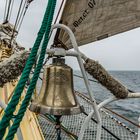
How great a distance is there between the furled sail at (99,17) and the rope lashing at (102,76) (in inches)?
18.2

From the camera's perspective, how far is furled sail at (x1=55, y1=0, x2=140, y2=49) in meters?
2.00

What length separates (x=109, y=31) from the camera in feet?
7.34

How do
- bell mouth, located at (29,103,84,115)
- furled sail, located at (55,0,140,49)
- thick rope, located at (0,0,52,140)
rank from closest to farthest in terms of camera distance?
thick rope, located at (0,0,52,140) < bell mouth, located at (29,103,84,115) < furled sail, located at (55,0,140,49)

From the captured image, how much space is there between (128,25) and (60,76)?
3.11ft

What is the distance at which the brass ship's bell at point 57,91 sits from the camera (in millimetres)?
1445

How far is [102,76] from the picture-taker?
1.69m

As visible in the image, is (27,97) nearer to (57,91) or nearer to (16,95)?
(16,95)

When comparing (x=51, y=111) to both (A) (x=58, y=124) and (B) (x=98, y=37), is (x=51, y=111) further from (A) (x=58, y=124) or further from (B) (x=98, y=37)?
(B) (x=98, y=37)

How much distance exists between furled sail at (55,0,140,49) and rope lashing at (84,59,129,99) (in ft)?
1.51

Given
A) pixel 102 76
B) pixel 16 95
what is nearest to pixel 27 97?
pixel 16 95

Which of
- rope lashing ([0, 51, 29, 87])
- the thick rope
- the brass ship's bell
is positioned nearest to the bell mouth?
the brass ship's bell

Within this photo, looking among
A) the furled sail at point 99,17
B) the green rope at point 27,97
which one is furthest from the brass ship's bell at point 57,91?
the furled sail at point 99,17

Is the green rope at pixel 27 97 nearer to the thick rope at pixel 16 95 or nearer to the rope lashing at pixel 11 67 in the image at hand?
the thick rope at pixel 16 95

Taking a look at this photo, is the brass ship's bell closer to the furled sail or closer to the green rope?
the green rope
